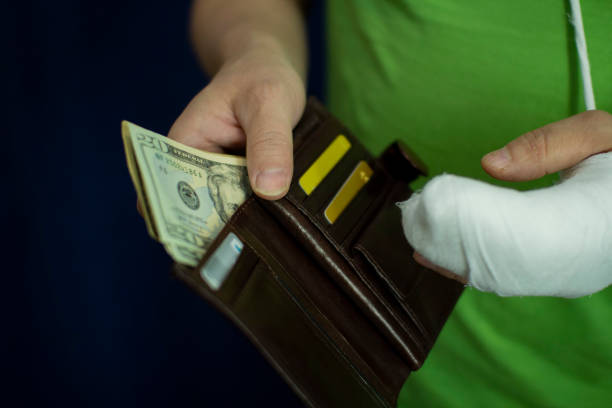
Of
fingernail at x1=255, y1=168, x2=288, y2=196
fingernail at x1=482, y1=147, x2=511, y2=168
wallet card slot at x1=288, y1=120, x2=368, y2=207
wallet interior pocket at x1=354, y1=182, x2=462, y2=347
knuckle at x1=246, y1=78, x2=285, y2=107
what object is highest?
knuckle at x1=246, y1=78, x2=285, y2=107

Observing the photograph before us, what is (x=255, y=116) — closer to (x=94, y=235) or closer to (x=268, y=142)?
(x=268, y=142)

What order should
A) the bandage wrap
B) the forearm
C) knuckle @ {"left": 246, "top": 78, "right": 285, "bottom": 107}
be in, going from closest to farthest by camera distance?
the bandage wrap, knuckle @ {"left": 246, "top": 78, "right": 285, "bottom": 107}, the forearm

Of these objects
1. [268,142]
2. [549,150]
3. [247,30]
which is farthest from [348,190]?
[247,30]

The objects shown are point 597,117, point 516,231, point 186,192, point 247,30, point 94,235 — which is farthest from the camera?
point 94,235

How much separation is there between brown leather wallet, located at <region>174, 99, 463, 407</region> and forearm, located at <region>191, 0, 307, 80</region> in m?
0.32

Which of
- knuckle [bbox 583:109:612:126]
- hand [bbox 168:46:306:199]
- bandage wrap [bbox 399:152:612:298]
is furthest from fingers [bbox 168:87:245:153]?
knuckle [bbox 583:109:612:126]

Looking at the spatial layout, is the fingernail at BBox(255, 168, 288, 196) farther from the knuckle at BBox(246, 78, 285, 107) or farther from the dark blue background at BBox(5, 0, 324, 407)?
the dark blue background at BBox(5, 0, 324, 407)

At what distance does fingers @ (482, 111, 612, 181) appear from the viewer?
1.50 ft

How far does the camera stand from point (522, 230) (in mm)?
369

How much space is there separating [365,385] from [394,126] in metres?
0.48

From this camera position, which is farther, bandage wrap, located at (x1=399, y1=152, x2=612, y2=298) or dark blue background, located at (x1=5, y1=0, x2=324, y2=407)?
dark blue background, located at (x1=5, y1=0, x2=324, y2=407)

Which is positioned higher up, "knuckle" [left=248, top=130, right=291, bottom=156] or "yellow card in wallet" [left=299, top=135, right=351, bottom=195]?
"knuckle" [left=248, top=130, right=291, bottom=156]

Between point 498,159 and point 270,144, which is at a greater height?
point 270,144

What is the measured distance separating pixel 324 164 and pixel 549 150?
11.3 inches
